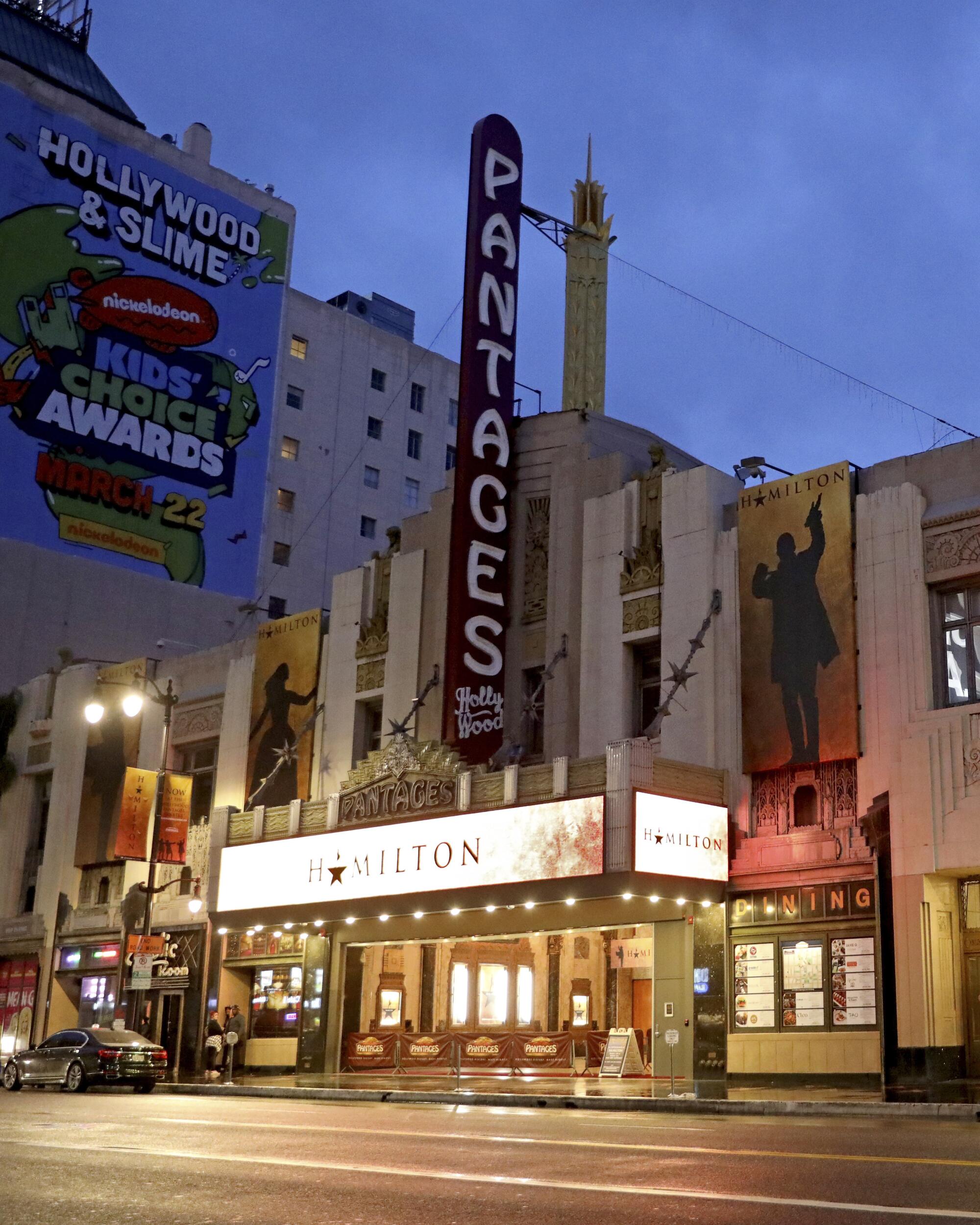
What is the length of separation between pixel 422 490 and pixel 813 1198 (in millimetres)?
66768

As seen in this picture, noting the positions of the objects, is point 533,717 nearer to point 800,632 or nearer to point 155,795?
point 800,632

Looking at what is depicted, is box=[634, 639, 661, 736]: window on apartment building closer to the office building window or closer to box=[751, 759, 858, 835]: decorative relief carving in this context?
box=[751, 759, 858, 835]: decorative relief carving

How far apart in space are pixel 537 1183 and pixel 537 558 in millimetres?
26584

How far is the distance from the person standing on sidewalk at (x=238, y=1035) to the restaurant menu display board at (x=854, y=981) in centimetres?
1594

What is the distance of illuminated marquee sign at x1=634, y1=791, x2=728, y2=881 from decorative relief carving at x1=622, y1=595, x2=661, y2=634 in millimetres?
4884

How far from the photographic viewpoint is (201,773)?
145 feet

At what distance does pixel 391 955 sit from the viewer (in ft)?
127

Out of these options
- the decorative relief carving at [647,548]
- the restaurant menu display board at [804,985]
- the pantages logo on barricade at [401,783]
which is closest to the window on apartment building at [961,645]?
the restaurant menu display board at [804,985]

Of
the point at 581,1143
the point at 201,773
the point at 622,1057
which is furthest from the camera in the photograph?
the point at 201,773

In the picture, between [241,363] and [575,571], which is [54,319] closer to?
[241,363]

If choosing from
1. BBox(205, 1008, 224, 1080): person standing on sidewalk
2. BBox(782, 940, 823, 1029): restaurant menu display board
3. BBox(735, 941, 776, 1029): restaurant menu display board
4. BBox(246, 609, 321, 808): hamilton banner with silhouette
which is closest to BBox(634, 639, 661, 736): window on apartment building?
BBox(735, 941, 776, 1029): restaurant menu display board

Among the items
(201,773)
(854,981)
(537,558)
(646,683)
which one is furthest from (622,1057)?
(201,773)

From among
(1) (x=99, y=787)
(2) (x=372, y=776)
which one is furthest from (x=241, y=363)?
(2) (x=372, y=776)

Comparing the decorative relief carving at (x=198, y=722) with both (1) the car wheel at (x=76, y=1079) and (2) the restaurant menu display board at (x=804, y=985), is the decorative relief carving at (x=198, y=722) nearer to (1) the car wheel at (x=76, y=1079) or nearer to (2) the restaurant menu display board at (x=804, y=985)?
(1) the car wheel at (x=76, y=1079)
